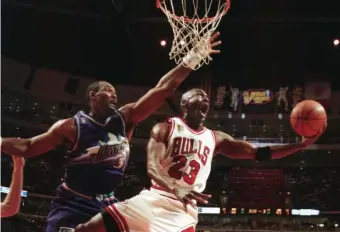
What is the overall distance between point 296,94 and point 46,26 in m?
12.5

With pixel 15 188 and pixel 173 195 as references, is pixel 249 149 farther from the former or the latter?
pixel 15 188

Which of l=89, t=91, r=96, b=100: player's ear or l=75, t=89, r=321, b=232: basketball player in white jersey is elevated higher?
l=89, t=91, r=96, b=100: player's ear

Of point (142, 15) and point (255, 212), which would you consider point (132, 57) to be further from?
point (255, 212)

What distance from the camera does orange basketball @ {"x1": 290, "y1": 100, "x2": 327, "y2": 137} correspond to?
5.47m

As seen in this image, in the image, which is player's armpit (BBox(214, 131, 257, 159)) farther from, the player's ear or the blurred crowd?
the blurred crowd

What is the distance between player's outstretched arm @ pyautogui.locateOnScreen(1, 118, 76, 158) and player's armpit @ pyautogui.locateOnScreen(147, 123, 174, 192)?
699mm

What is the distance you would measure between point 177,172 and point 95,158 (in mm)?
815

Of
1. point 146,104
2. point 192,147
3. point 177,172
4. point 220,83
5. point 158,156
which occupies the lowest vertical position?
point 177,172

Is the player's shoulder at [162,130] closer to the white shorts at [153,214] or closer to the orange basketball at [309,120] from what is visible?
the white shorts at [153,214]

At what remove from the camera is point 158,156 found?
15.4 ft

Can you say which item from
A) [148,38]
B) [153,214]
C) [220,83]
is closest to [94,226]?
[153,214]

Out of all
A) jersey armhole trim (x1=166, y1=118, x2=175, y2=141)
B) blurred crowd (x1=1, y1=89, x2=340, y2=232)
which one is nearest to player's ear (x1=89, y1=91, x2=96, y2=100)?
jersey armhole trim (x1=166, y1=118, x2=175, y2=141)

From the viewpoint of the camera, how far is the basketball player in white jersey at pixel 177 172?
4.33 metres

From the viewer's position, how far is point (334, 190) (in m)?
26.1
